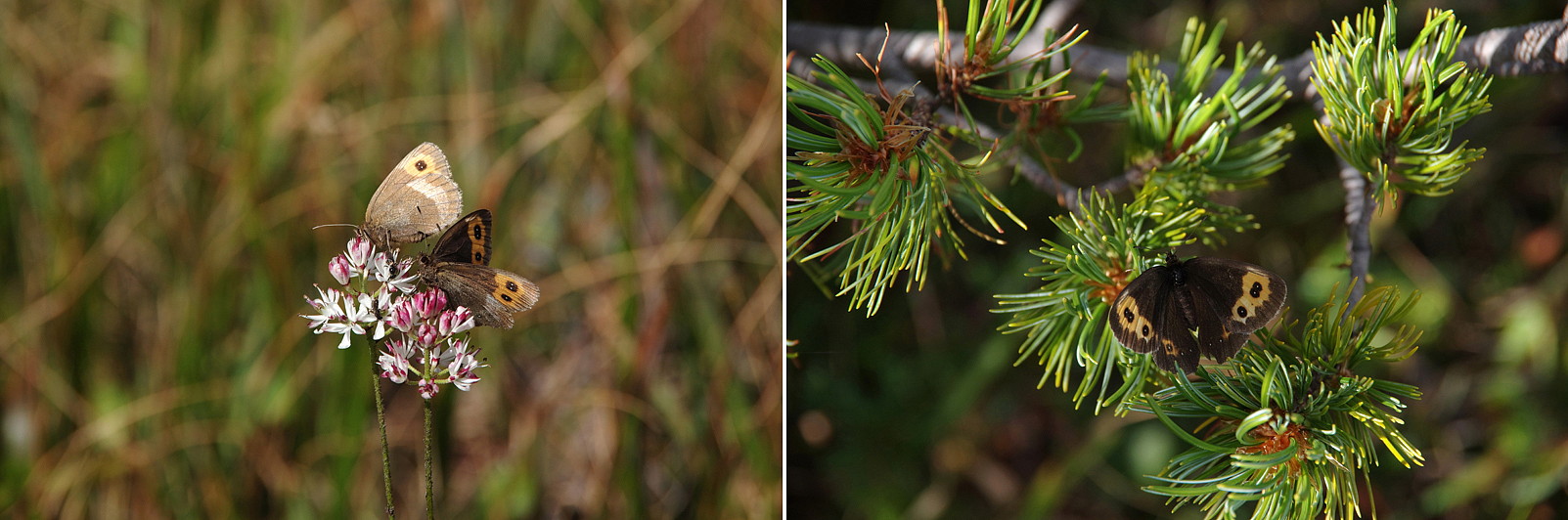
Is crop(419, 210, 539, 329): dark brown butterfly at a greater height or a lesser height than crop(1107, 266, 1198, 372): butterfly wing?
greater

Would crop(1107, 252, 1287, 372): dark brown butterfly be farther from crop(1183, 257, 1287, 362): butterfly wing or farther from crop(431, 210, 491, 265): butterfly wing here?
crop(431, 210, 491, 265): butterfly wing

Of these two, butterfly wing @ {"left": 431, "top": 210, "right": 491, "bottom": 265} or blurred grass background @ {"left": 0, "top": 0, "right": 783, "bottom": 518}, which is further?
blurred grass background @ {"left": 0, "top": 0, "right": 783, "bottom": 518}

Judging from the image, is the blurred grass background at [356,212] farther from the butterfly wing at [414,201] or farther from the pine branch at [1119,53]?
the butterfly wing at [414,201]

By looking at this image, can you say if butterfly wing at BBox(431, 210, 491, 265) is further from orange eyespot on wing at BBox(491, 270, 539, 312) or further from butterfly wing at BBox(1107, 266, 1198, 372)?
butterfly wing at BBox(1107, 266, 1198, 372)

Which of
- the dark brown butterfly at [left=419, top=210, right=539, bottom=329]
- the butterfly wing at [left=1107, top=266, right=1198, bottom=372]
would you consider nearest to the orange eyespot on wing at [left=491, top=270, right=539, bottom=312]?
the dark brown butterfly at [left=419, top=210, right=539, bottom=329]

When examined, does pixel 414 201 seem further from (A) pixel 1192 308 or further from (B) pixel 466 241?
(A) pixel 1192 308

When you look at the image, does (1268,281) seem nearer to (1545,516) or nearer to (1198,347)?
(1198,347)

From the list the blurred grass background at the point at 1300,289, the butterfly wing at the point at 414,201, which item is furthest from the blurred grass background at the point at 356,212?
the butterfly wing at the point at 414,201
